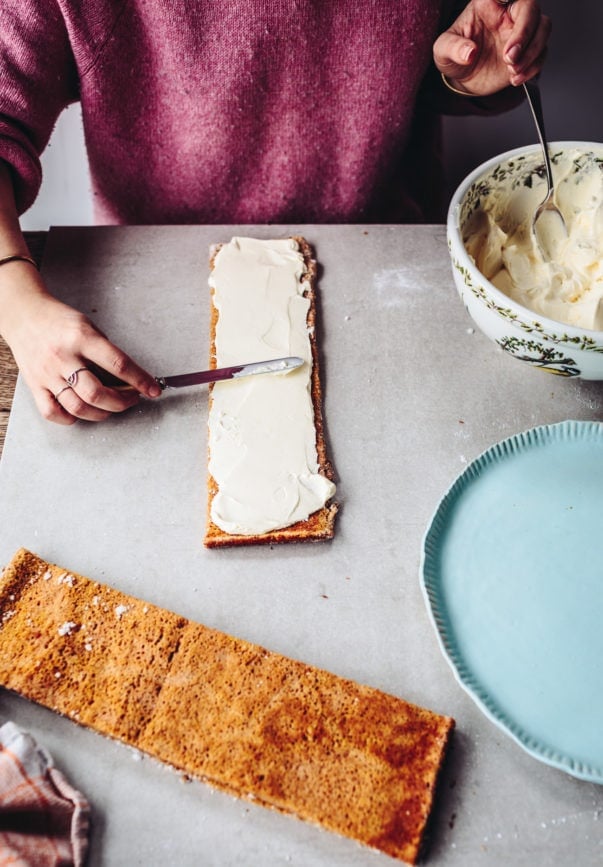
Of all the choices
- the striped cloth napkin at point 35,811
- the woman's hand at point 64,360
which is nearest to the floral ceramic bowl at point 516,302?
the woman's hand at point 64,360

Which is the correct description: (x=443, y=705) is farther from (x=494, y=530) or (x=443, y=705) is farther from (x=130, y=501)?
(x=130, y=501)

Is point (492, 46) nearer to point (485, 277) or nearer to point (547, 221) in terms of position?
point (547, 221)

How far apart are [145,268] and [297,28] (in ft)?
1.45

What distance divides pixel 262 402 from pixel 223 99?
53cm

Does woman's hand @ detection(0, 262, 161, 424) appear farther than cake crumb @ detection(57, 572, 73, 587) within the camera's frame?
Yes

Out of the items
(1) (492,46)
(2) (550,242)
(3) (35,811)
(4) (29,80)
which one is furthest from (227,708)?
(1) (492,46)

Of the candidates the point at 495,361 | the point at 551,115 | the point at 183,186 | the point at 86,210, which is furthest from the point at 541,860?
the point at 86,210

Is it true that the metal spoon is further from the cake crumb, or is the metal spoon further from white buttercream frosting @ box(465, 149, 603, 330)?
the cake crumb

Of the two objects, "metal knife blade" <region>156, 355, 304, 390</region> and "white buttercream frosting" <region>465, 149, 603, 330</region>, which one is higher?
"white buttercream frosting" <region>465, 149, 603, 330</region>

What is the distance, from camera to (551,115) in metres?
1.74

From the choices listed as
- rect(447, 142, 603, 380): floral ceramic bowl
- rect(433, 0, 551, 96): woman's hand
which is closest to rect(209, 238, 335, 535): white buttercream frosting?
rect(447, 142, 603, 380): floral ceramic bowl

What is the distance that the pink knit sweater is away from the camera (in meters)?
1.04

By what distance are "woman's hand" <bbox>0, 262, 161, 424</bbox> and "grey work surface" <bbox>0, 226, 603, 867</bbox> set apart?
0.04m

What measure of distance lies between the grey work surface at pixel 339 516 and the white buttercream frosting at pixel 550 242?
13 centimetres
